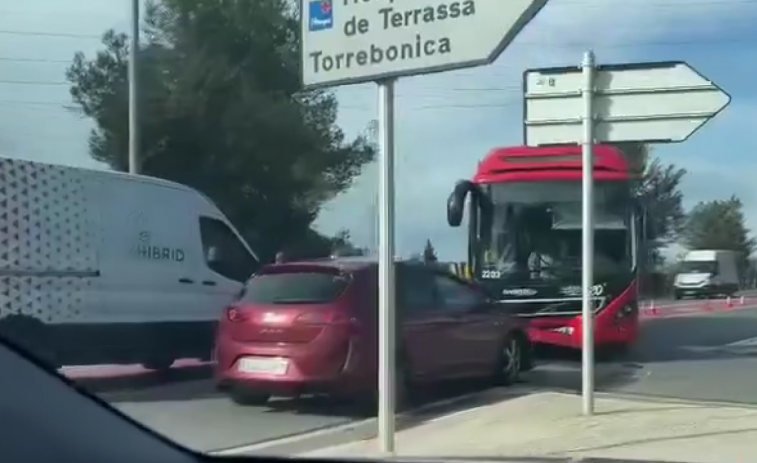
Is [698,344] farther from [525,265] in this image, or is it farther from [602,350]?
[525,265]

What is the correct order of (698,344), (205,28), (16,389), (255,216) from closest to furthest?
(16,389)
(205,28)
(255,216)
(698,344)

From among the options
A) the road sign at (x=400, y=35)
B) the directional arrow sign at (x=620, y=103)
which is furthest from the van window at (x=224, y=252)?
the road sign at (x=400, y=35)

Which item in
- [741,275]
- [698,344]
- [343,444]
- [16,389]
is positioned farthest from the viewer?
[741,275]

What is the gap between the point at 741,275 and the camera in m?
26.0

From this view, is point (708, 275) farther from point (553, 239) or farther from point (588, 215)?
point (588, 215)

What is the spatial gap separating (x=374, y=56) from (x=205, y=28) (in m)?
1.17

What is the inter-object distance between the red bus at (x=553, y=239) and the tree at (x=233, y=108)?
521 cm

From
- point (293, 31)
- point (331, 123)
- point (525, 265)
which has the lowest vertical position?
point (525, 265)

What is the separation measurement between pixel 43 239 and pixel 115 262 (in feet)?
4.73

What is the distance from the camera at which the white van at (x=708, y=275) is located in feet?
77.1

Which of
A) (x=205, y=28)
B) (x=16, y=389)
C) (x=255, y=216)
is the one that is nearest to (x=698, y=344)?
(x=255, y=216)

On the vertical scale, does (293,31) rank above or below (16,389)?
above

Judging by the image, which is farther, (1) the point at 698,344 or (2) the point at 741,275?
(2) the point at 741,275

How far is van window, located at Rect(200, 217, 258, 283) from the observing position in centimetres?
1107
